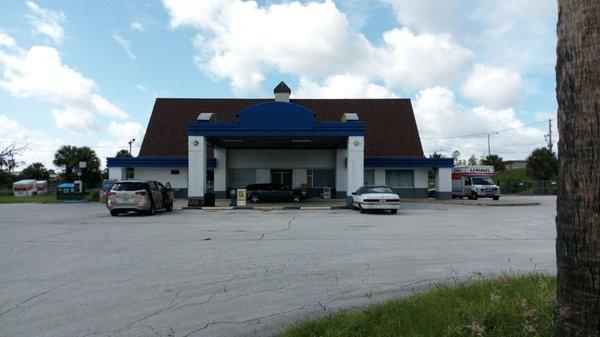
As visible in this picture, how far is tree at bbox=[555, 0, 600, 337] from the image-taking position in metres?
3.24

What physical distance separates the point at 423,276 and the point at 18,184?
5894 centimetres

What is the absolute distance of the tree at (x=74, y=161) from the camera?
61.2m

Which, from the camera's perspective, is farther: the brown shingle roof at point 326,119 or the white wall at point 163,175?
the brown shingle roof at point 326,119

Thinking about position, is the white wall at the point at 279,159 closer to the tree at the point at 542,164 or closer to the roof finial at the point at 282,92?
the roof finial at the point at 282,92

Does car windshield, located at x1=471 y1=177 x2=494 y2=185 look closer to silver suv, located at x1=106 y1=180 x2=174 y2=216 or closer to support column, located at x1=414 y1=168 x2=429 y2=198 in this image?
support column, located at x1=414 y1=168 x2=429 y2=198

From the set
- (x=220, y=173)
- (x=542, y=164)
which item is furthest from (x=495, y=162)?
(x=220, y=173)

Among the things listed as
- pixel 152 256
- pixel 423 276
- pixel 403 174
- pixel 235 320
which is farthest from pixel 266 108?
pixel 235 320

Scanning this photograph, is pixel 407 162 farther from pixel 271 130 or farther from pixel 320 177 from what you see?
pixel 271 130

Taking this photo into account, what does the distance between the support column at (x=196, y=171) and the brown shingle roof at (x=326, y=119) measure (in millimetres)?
13246

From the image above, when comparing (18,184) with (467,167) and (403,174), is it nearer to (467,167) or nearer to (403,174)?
(403,174)

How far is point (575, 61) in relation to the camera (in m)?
3.39

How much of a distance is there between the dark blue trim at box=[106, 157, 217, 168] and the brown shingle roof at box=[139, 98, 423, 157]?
2.73 metres

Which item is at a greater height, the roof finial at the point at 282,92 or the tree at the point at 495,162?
the roof finial at the point at 282,92

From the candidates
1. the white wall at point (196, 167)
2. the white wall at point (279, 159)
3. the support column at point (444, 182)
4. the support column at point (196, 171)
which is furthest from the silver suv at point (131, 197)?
the support column at point (444, 182)
